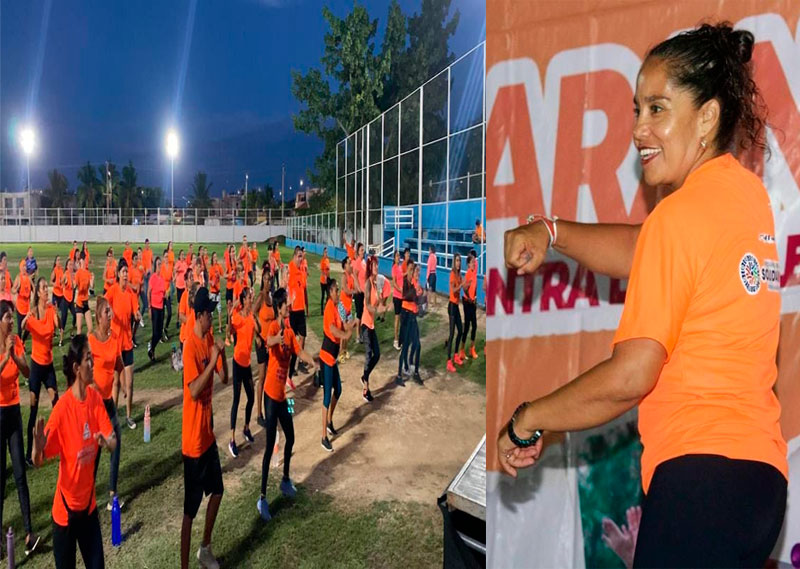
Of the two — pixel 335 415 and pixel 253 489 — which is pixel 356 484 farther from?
pixel 335 415

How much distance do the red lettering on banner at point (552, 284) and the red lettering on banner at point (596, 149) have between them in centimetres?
21

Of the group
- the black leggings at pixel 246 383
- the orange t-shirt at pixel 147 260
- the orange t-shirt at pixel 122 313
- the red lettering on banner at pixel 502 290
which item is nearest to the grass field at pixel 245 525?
the black leggings at pixel 246 383

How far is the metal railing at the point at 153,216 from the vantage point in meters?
49.2

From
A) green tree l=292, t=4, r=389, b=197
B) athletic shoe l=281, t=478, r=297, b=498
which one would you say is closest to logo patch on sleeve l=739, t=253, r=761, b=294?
athletic shoe l=281, t=478, r=297, b=498

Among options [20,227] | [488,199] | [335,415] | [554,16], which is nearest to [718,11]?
[554,16]

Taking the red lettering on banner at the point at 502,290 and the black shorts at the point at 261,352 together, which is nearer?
the red lettering on banner at the point at 502,290

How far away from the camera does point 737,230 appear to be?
1.17m

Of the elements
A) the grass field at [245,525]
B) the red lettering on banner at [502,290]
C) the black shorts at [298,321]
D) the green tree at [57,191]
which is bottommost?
the grass field at [245,525]

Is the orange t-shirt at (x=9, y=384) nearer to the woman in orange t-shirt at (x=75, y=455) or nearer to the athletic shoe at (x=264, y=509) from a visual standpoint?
the woman in orange t-shirt at (x=75, y=455)

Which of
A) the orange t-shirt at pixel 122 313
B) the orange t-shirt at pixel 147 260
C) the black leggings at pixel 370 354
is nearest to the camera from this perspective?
the orange t-shirt at pixel 122 313

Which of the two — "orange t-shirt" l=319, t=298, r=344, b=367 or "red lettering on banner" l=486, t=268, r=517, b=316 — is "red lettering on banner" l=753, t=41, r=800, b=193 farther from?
"orange t-shirt" l=319, t=298, r=344, b=367

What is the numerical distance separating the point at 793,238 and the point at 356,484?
17.2 feet

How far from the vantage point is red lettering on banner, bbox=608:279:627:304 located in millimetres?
2090

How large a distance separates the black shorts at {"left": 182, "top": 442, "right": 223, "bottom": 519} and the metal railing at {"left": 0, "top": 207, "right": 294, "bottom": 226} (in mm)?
49251
